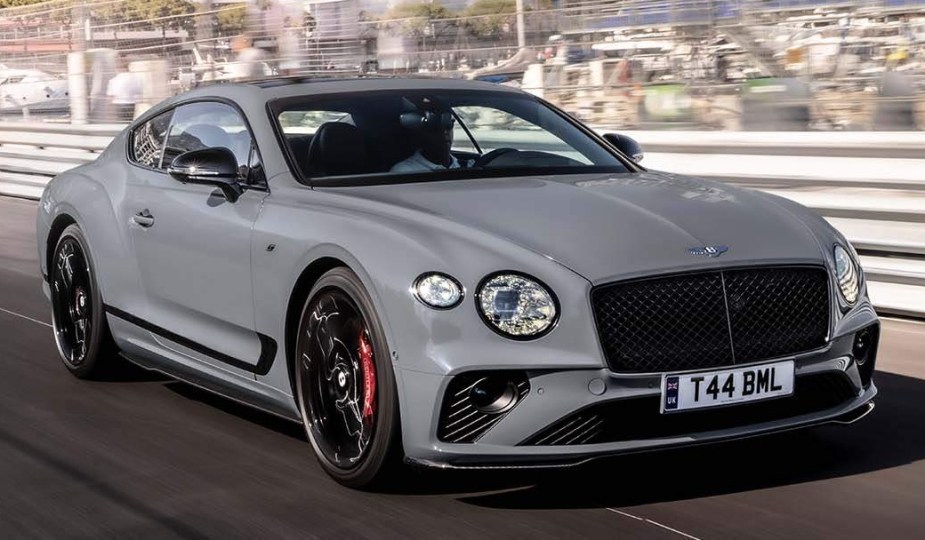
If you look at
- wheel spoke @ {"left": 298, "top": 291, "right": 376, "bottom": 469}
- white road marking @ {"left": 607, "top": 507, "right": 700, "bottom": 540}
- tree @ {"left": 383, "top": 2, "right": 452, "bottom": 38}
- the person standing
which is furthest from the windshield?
the person standing

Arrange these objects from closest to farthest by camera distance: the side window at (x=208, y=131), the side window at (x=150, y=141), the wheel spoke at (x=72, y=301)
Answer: the side window at (x=208, y=131)
the side window at (x=150, y=141)
the wheel spoke at (x=72, y=301)

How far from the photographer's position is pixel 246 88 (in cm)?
624

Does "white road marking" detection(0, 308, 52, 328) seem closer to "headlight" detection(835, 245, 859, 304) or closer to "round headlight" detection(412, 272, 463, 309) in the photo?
"round headlight" detection(412, 272, 463, 309)

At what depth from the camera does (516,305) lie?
4.47m

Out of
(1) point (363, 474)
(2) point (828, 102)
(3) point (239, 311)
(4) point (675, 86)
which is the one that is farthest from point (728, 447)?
(4) point (675, 86)

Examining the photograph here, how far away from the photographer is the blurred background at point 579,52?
8852 mm

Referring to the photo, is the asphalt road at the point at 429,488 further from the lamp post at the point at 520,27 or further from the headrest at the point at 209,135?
the lamp post at the point at 520,27

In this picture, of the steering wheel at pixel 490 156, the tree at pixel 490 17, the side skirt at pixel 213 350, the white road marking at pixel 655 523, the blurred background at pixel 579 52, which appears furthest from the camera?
the tree at pixel 490 17

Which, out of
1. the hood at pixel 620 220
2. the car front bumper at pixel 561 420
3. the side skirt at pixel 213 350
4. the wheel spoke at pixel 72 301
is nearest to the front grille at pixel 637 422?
the car front bumper at pixel 561 420

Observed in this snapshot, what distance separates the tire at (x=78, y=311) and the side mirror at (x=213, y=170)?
127cm

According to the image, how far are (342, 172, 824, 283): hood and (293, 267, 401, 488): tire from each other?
1.39ft

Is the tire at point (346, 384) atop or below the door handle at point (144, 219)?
below

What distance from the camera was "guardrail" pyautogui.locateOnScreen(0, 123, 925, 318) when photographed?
26.1 ft

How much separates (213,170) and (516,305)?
1.73 meters
